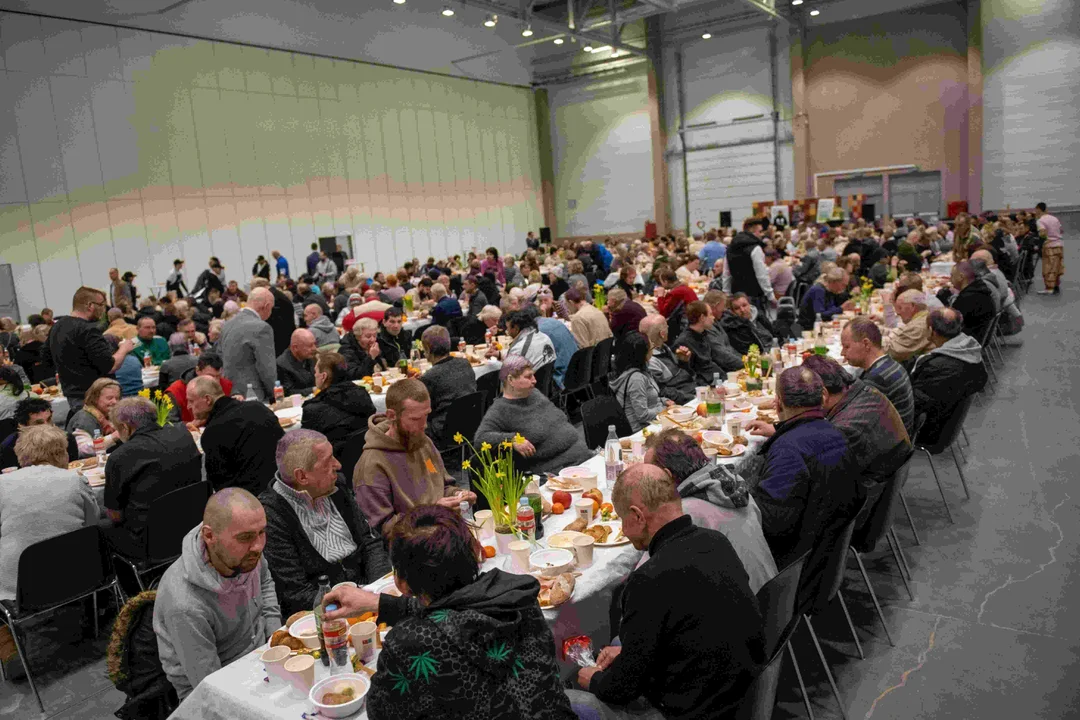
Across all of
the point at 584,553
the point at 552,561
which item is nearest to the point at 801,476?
the point at 584,553

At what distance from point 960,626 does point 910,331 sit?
10.5 ft

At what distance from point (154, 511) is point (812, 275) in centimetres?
1026

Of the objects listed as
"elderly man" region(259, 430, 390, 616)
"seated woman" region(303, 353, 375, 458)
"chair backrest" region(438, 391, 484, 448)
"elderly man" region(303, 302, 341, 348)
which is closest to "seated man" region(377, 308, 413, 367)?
"elderly man" region(303, 302, 341, 348)

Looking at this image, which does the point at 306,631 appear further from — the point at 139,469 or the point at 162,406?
the point at 162,406

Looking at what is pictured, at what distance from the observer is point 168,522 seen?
4.40 meters

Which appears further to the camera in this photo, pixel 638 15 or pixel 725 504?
pixel 638 15

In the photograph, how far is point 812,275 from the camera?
12188 mm

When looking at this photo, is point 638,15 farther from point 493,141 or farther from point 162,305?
point 162,305

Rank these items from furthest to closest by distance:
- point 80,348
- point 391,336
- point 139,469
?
point 391,336, point 80,348, point 139,469

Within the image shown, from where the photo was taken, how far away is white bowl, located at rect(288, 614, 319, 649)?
105 inches

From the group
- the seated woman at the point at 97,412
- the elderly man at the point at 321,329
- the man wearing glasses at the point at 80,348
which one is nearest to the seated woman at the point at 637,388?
the seated woman at the point at 97,412

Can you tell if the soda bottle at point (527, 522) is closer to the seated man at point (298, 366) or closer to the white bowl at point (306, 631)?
the white bowl at point (306, 631)

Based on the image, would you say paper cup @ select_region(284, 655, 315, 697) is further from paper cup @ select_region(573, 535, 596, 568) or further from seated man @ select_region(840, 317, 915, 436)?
seated man @ select_region(840, 317, 915, 436)

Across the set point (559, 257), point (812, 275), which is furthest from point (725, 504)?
point (559, 257)
